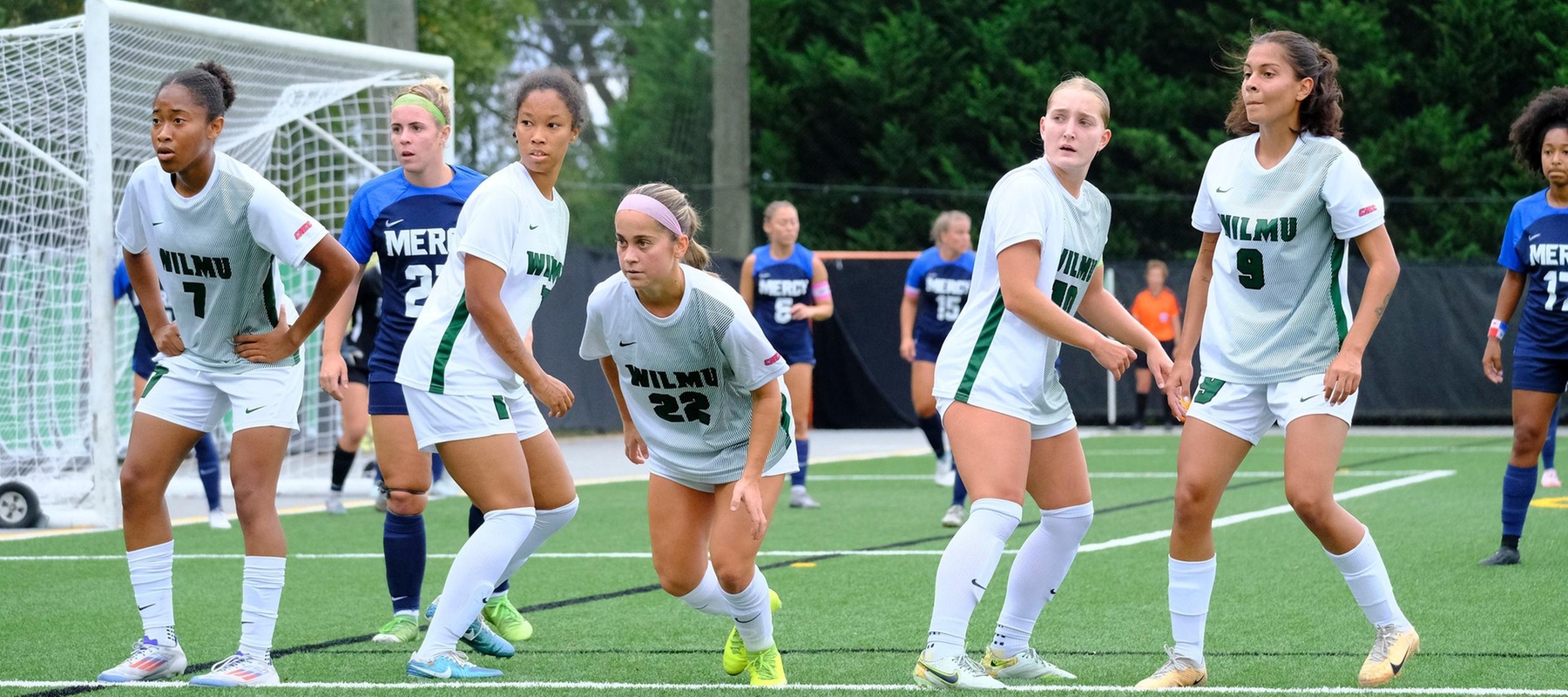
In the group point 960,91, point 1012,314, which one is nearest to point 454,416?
point 1012,314

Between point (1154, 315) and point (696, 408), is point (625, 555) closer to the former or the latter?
point (696, 408)

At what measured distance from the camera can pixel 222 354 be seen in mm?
5113

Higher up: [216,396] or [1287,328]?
[1287,328]

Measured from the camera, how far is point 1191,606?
190 inches

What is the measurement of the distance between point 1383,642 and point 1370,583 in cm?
18

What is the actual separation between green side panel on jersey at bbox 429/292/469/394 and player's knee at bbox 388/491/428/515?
945 millimetres

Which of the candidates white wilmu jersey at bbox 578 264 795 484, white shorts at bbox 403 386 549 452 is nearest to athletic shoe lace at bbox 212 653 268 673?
white shorts at bbox 403 386 549 452

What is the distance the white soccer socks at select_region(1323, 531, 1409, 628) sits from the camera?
4.82m

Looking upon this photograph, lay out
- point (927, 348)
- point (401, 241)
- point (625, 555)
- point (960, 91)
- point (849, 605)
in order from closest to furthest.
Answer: point (401, 241) < point (849, 605) < point (625, 555) < point (927, 348) < point (960, 91)

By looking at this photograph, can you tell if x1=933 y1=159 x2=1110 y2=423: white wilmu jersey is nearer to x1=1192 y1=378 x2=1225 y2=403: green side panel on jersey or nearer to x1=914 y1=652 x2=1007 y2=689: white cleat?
x1=1192 y1=378 x2=1225 y2=403: green side panel on jersey

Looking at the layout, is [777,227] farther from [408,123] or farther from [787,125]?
[787,125]

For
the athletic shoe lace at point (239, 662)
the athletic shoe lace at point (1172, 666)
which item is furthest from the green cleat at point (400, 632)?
the athletic shoe lace at point (1172, 666)

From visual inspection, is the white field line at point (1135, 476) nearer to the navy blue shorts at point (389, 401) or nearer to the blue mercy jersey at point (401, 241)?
the blue mercy jersey at point (401, 241)

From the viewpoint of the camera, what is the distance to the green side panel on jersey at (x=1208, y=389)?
15.8ft
